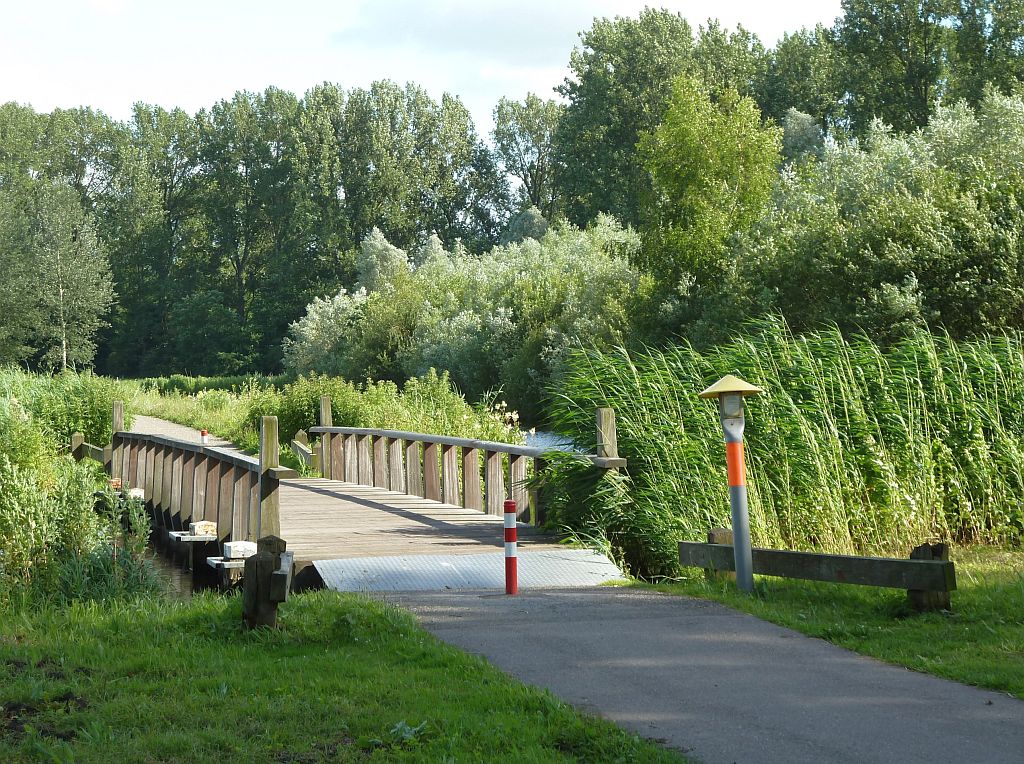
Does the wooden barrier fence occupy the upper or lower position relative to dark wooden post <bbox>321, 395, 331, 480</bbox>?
lower

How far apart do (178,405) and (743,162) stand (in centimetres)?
2298

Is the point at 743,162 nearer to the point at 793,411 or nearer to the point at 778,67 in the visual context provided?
the point at 793,411

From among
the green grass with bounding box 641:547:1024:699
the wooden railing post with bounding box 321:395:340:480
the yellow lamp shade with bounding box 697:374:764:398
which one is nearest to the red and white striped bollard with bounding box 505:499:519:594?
the green grass with bounding box 641:547:1024:699

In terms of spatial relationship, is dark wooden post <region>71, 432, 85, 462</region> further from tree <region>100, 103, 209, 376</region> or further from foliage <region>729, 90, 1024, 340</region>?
tree <region>100, 103, 209, 376</region>

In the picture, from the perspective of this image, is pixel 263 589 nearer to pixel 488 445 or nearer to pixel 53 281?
pixel 488 445

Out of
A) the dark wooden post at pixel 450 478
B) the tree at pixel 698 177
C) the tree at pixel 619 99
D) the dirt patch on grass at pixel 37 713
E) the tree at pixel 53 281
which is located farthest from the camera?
the tree at pixel 53 281

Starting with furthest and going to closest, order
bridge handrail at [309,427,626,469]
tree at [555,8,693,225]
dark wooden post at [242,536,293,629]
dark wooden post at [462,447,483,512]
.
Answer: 1. tree at [555,8,693,225]
2. dark wooden post at [462,447,483,512]
3. bridge handrail at [309,427,626,469]
4. dark wooden post at [242,536,293,629]

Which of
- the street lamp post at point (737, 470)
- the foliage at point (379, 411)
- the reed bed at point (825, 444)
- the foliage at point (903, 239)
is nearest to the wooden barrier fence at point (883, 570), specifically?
the street lamp post at point (737, 470)

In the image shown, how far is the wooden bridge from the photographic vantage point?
1068 centimetres

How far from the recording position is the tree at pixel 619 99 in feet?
177

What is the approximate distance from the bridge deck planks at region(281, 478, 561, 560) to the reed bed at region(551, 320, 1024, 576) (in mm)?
1279

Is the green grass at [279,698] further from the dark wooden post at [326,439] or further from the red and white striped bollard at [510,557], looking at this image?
the dark wooden post at [326,439]

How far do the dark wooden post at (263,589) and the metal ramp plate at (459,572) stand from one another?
1807 millimetres

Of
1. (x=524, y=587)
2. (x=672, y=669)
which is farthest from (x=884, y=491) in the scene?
(x=672, y=669)
